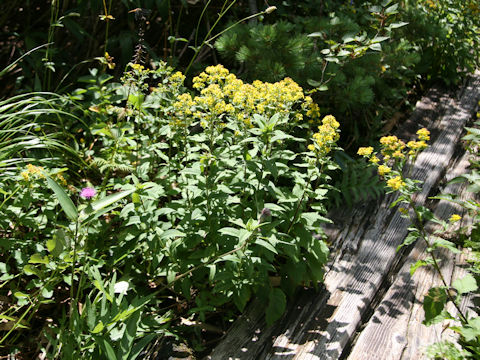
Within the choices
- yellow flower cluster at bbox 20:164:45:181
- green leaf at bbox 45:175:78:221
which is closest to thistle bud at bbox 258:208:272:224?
green leaf at bbox 45:175:78:221

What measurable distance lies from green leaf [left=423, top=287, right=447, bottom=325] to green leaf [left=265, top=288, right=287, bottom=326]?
58 cm

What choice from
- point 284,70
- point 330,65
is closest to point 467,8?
point 330,65

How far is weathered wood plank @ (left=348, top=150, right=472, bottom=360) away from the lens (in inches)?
74.5

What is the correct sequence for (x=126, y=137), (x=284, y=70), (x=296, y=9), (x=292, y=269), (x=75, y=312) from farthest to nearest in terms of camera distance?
(x=296, y=9) → (x=284, y=70) → (x=126, y=137) → (x=292, y=269) → (x=75, y=312)

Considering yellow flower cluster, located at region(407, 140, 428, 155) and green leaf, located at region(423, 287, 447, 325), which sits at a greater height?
yellow flower cluster, located at region(407, 140, 428, 155)

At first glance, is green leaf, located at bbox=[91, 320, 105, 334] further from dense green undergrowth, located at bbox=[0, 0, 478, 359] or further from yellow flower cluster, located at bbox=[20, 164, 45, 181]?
yellow flower cluster, located at bbox=[20, 164, 45, 181]

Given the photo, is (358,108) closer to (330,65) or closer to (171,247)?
(330,65)

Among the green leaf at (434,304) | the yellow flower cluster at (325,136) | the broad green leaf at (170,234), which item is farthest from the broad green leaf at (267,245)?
the green leaf at (434,304)

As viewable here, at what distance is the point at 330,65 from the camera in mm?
2721

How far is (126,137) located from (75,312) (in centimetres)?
92

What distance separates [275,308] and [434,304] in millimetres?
654

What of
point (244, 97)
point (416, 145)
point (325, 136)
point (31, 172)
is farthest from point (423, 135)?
point (31, 172)

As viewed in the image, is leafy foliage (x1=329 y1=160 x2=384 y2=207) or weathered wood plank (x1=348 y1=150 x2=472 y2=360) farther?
Result: leafy foliage (x1=329 y1=160 x2=384 y2=207)

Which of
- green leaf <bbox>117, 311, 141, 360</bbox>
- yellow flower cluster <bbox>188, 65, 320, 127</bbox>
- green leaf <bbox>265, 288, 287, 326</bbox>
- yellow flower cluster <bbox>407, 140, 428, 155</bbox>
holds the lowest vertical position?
green leaf <bbox>265, 288, 287, 326</bbox>
